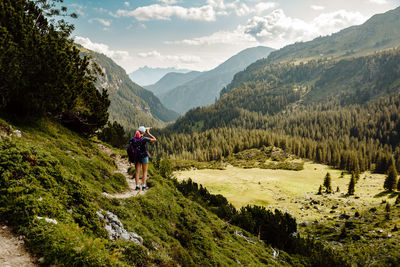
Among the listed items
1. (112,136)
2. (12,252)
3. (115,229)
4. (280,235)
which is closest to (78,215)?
(115,229)

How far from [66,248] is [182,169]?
133 m

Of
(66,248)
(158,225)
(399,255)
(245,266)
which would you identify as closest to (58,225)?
(66,248)

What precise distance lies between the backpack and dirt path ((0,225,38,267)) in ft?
27.7

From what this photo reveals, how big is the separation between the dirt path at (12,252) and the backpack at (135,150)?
846 centimetres

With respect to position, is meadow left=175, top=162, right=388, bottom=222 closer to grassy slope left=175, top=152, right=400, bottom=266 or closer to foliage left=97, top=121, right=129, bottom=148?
grassy slope left=175, top=152, right=400, bottom=266

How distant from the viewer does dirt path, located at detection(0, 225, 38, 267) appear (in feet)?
17.3

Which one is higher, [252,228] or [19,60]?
[19,60]

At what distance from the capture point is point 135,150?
Answer: 14445 mm

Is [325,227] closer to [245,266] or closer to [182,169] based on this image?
[245,266]

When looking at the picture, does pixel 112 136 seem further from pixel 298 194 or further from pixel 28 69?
pixel 298 194

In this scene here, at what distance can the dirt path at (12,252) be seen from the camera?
5285mm

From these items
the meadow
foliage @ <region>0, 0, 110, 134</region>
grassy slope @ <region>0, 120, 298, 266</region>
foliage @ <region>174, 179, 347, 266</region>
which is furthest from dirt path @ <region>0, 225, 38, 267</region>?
the meadow

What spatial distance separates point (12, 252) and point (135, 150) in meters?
9.16

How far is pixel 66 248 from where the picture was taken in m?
5.75
